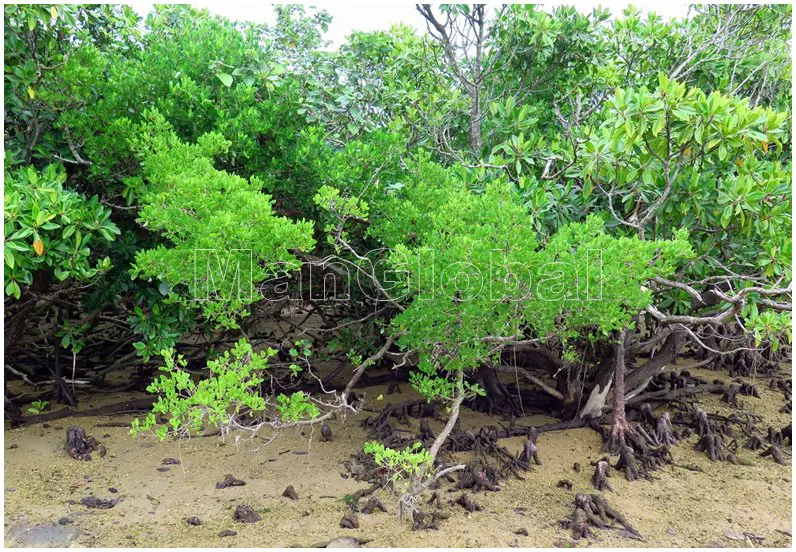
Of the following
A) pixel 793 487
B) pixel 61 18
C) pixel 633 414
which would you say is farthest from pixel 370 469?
pixel 61 18

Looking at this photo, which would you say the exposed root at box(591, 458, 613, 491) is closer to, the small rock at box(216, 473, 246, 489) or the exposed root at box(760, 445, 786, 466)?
the exposed root at box(760, 445, 786, 466)

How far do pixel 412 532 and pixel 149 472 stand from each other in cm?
228

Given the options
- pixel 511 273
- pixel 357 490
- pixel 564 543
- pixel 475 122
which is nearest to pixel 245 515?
pixel 357 490

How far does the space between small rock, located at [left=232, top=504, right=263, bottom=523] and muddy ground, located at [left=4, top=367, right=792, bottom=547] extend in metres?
0.05

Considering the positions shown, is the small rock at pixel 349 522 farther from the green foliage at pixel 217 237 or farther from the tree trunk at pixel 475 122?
the tree trunk at pixel 475 122

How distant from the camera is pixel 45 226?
4086 mm

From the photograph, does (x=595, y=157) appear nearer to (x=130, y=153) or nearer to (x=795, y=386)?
(x=795, y=386)

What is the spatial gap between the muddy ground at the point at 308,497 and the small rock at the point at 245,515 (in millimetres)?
55

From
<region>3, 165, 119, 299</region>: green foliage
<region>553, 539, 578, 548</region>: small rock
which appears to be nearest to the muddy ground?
<region>553, 539, 578, 548</region>: small rock

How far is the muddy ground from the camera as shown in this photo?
164 inches

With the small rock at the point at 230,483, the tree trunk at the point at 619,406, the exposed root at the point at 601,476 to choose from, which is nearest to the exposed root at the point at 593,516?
the exposed root at the point at 601,476

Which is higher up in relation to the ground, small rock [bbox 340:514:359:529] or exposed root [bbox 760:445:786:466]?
exposed root [bbox 760:445:786:466]

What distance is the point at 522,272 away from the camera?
12.2 feet

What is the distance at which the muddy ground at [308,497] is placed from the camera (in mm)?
4156
